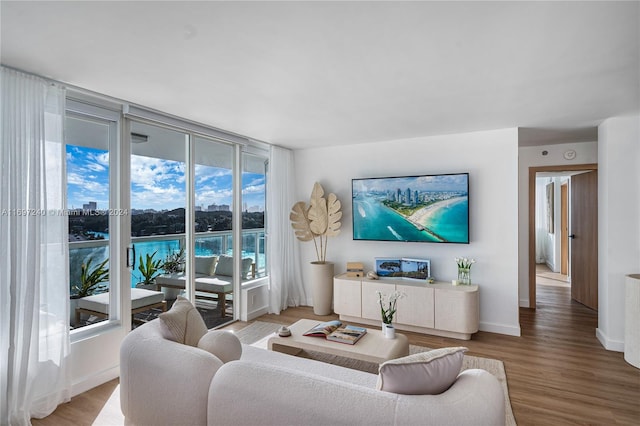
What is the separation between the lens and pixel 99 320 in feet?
10.3

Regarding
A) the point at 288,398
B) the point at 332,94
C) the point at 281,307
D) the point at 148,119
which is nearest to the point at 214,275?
the point at 281,307

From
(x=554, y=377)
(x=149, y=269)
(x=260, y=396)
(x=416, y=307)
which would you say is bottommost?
(x=554, y=377)

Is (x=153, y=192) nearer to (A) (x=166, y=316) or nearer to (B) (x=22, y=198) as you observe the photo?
(B) (x=22, y=198)

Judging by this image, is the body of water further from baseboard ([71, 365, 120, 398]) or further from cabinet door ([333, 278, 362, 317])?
cabinet door ([333, 278, 362, 317])

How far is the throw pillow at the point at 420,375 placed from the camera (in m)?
1.42

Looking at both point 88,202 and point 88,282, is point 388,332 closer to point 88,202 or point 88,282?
point 88,282

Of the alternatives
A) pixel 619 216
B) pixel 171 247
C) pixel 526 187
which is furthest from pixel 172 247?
pixel 526 187

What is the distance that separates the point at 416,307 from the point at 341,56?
10.1 feet

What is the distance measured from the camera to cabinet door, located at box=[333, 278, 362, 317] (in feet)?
14.9

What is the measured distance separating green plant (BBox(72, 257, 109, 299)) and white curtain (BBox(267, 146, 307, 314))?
2276 millimetres

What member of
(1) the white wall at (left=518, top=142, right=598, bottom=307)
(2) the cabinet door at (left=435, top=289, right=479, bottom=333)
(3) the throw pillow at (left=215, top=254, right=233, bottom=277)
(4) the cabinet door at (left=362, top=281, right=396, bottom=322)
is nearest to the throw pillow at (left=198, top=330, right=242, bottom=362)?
(3) the throw pillow at (left=215, top=254, right=233, bottom=277)

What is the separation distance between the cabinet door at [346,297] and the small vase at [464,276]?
4.15ft

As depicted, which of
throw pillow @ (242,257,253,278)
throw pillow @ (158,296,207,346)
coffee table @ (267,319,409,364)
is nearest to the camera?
throw pillow @ (158,296,207,346)

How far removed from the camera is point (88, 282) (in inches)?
122
